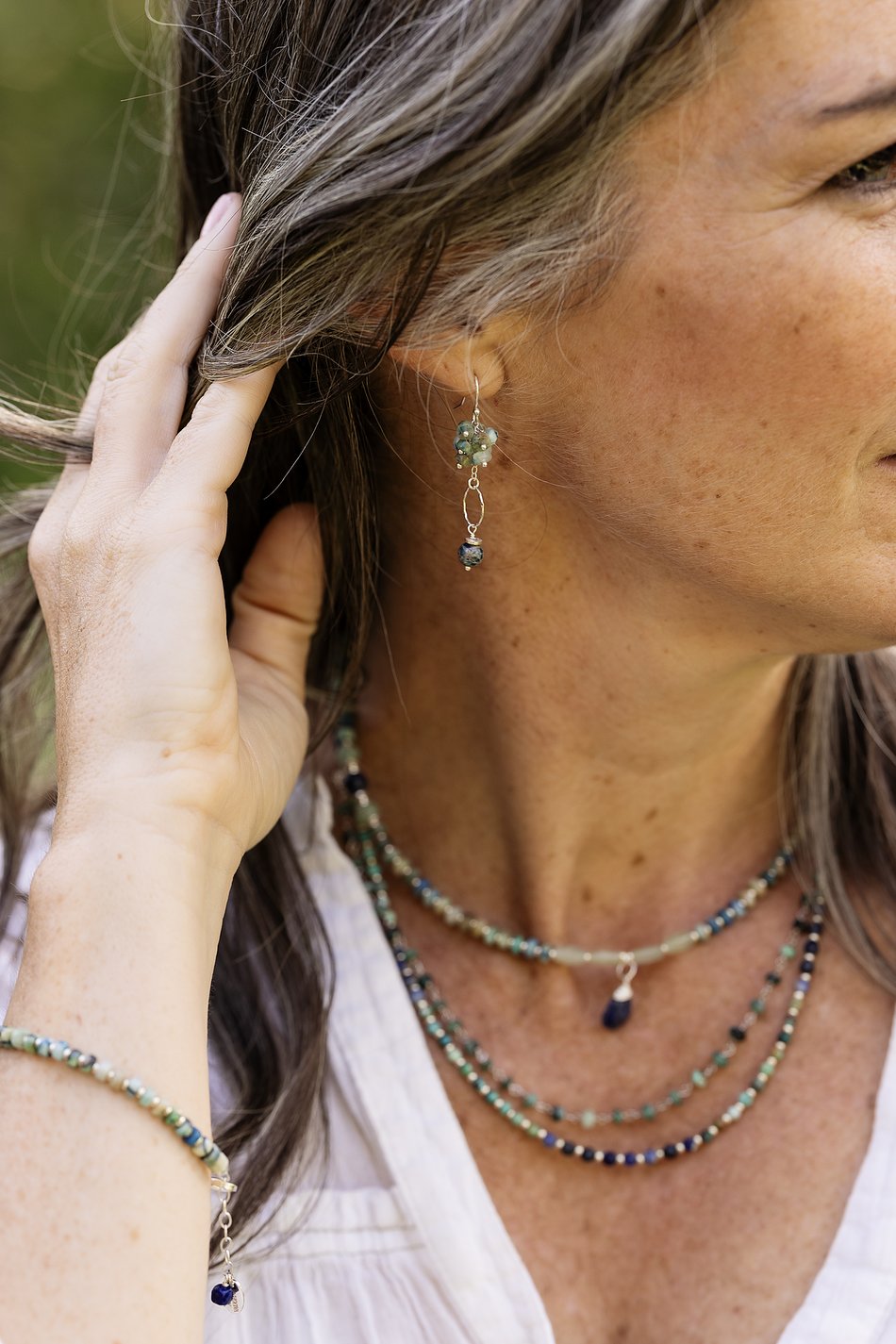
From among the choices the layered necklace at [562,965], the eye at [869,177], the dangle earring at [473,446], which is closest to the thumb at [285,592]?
the layered necklace at [562,965]

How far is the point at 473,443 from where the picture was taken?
166 centimetres

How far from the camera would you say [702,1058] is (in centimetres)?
191

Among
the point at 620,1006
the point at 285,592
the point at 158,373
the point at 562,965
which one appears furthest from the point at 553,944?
the point at 158,373

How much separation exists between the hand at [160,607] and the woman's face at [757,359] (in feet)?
1.27

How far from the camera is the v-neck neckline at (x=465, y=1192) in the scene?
1.59 m

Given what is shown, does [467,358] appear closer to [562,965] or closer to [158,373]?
[158,373]

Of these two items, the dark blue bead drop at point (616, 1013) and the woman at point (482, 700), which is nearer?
the woman at point (482, 700)

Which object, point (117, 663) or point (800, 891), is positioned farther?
point (800, 891)

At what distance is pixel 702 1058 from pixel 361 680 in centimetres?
71

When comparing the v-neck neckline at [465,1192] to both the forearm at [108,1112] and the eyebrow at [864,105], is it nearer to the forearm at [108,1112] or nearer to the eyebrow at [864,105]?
the forearm at [108,1112]

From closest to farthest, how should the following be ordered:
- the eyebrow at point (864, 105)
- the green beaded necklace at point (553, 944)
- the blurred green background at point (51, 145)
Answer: the eyebrow at point (864, 105) < the green beaded necklace at point (553, 944) < the blurred green background at point (51, 145)

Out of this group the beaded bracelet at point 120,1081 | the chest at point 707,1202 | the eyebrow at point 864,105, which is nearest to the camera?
the eyebrow at point 864,105

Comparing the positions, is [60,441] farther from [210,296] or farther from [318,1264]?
[318,1264]

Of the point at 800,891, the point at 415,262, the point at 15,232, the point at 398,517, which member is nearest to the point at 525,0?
the point at 415,262
